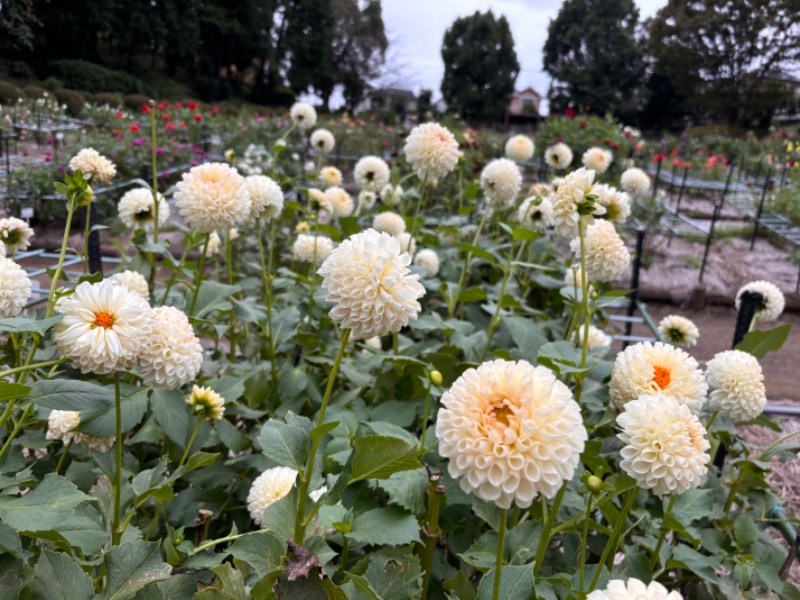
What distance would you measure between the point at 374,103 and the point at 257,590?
24.9m

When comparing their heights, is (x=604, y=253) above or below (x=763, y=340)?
above

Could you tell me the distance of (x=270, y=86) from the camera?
22.8 meters

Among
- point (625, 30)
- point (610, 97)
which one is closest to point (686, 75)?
point (610, 97)

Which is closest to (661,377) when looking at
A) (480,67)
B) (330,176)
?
(330,176)

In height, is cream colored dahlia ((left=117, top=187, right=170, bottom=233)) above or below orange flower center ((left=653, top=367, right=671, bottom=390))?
above

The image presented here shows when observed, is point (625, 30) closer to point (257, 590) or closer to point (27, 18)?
point (27, 18)

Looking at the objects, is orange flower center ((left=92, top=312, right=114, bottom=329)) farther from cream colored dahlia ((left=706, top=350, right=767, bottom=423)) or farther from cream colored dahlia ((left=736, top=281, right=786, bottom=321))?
cream colored dahlia ((left=736, top=281, right=786, bottom=321))

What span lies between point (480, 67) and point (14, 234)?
94.2 ft

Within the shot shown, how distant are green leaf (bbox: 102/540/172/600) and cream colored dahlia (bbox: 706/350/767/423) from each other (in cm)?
87

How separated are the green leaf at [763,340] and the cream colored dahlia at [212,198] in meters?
Result: 0.98

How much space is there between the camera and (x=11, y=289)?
746 millimetres

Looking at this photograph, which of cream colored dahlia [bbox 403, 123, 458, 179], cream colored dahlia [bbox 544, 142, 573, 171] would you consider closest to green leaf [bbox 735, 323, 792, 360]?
cream colored dahlia [bbox 403, 123, 458, 179]

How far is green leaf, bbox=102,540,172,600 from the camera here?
0.58 m

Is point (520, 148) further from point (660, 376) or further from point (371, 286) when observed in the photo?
point (371, 286)
